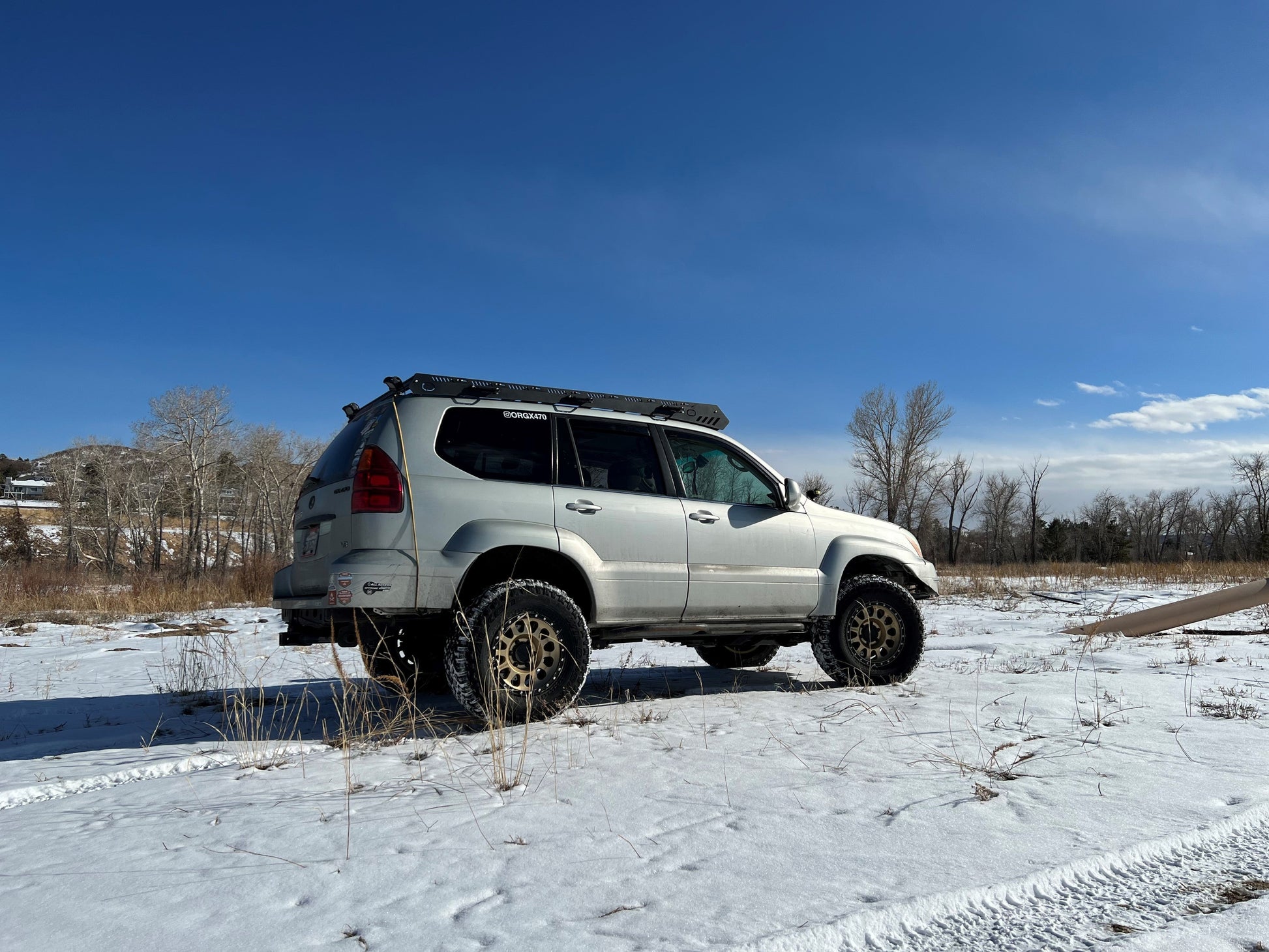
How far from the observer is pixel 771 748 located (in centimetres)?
389

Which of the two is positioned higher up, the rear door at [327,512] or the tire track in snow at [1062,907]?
the rear door at [327,512]

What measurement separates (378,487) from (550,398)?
129 centimetres

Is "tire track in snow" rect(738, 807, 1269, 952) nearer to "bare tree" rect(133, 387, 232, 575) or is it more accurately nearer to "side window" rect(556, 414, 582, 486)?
"side window" rect(556, 414, 582, 486)

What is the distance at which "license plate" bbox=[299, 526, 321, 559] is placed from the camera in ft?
15.2

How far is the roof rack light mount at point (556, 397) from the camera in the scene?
15.3 feet

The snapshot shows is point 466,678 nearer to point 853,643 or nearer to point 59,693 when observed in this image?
point 853,643

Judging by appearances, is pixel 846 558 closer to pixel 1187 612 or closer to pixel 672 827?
pixel 672 827

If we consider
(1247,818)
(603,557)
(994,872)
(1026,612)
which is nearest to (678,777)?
(994,872)

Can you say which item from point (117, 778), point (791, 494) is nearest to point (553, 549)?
point (791, 494)

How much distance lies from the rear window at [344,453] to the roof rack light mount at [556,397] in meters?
0.27

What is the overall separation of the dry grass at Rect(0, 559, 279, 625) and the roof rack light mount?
10.4 meters

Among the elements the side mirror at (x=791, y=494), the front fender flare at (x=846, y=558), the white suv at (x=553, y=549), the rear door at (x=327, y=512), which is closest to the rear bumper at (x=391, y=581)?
the white suv at (x=553, y=549)

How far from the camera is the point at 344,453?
15.7ft

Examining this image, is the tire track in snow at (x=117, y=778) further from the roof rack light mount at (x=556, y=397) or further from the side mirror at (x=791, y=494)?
the side mirror at (x=791, y=494)
